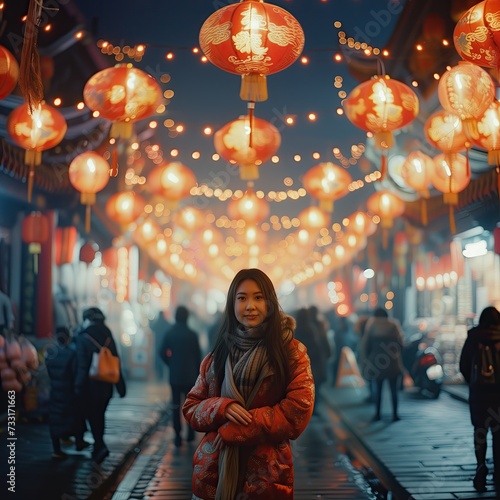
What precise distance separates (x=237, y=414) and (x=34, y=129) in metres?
5.77

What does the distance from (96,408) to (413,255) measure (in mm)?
15590

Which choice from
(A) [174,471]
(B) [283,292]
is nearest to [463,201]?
(A) [174,471]

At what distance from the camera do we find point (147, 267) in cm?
3058

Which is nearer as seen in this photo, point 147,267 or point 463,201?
point 463,201

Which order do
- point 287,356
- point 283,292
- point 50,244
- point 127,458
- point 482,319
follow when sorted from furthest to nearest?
point 283,292 → point 50,244 → point 127,458 → point 482,319 → point 287,356

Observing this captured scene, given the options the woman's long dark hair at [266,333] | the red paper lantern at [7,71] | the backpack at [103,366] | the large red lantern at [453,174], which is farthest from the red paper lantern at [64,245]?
the woman's long dark hair at [266,333]

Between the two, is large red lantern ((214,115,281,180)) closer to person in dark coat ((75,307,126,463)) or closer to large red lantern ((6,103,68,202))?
large red lantern ((6,103,68,202))

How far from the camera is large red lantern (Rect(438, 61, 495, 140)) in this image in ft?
24.8

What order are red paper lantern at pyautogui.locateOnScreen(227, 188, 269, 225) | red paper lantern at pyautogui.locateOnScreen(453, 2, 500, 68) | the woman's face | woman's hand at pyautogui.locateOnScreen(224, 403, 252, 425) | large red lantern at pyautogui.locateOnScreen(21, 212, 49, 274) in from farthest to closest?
1. red paper lantern at pyautogui.locateOnScreen(227, 188, 269, 225)
2. large red lantern at pyautogui.locateOnScreen(21, 212, 49, 274)
3. red paper lantern at pyautogui.locateOnScreen(453, 2, 500, 68)
4. the woman's face
5. woman's hand at pyautogui.locateOnScreen(224, 403, 252, 425)

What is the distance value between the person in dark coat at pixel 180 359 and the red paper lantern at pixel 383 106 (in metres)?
4.09

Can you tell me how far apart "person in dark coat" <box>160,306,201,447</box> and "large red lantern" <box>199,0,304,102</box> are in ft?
15.6

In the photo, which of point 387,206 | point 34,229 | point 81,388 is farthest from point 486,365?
point 34,229

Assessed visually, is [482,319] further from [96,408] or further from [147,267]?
[147,267]

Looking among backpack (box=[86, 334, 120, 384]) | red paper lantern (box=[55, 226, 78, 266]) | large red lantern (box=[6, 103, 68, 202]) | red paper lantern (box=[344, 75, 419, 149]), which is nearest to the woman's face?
red paper lantern (box=[344, 75, 419, 149])
